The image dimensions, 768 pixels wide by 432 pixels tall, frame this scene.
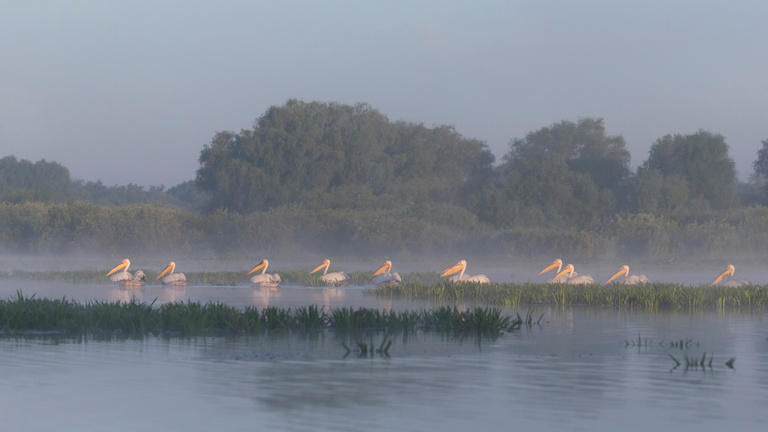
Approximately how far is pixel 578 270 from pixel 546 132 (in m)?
26.2

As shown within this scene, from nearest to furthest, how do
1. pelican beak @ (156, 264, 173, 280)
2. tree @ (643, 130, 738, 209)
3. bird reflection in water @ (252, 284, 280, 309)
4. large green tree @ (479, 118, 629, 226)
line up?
bird reflection in water @ (252, 284, 280, 309), pelican beak @ (156, 264, 173, 280), large green tree @ (479, 118, 629, 226), tree @ (643, 130, 738, 209)

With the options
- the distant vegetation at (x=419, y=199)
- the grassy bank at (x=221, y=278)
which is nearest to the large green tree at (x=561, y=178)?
the distant vegetation at (x=419, y=199)

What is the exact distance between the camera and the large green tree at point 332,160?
59000 mm

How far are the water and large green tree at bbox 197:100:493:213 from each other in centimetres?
4176

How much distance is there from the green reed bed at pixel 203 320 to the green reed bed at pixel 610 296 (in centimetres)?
572

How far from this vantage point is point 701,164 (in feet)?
193

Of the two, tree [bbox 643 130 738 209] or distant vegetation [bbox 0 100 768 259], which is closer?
distant vegetation [bbox 0 100 768 259]

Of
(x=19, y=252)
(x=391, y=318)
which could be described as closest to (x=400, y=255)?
(x=19, y=252)

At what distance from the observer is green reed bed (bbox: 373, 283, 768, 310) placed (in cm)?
2148

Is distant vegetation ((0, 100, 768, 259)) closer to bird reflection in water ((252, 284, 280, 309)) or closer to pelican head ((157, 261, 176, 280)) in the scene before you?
pelican head ((157, 261, 176, 280))

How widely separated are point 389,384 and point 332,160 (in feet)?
165

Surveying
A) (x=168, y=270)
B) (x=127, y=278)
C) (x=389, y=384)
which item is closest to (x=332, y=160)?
(x=168, y=270)

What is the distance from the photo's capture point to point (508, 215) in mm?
54094

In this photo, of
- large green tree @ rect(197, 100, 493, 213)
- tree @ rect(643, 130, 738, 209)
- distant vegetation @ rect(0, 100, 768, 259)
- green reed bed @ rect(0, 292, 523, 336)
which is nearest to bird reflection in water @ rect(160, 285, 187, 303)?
green reed bed @ rect(0, 292, 523, 336)
